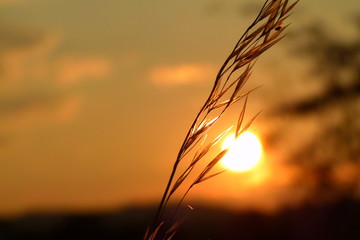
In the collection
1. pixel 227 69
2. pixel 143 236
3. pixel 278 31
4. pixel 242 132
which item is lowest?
pixel 143 236

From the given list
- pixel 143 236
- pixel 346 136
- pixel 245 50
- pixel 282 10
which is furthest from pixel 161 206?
pixel 346 136

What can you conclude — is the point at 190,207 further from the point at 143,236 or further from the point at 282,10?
the point at 282,10

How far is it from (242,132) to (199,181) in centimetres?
17

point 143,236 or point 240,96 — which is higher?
point 240,96

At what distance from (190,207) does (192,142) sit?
150 mm

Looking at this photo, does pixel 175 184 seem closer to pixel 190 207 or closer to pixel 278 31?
pixel 190 207

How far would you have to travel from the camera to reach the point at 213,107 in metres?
1.57

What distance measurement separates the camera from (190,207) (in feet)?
5.13

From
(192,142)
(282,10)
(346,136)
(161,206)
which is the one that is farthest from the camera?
(346,136)

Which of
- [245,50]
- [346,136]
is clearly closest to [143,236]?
[245,50]

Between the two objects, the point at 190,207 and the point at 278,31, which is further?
the point at 278,31

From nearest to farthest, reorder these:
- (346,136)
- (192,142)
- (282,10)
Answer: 1. (192,142)
2. (282,10)
3. (346,136)

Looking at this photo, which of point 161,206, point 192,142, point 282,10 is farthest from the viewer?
point 282,10

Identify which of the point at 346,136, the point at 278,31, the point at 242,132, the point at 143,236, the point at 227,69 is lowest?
the point at 143,236
